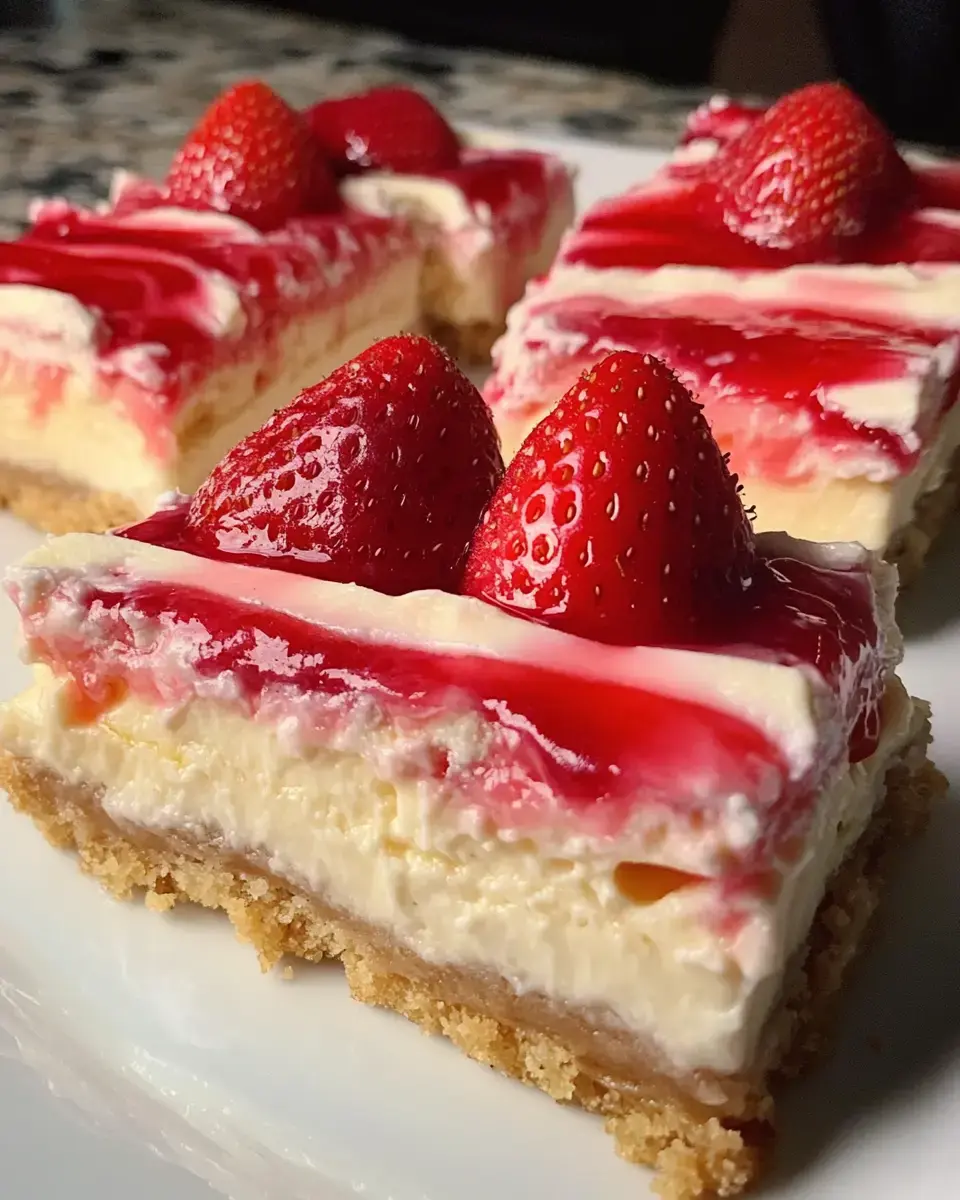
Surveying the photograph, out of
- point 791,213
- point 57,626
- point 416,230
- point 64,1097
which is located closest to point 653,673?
point 57,626

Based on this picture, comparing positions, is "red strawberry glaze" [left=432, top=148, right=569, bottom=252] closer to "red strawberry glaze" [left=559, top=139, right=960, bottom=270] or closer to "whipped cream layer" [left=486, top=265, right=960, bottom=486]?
"red strawberry glaze" [left=559, top=139, right=960, bottom=270]

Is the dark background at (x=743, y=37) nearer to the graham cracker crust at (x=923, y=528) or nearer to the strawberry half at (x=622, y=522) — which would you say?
the graham cracker crust at (x=923, y=528)

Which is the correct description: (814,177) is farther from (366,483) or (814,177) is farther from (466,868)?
(466,868)

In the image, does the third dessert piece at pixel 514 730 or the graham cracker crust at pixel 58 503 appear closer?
the third dessert piece at pixel 514 730

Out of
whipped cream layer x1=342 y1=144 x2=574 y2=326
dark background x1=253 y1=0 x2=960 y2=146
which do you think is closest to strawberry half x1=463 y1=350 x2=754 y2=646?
whipped cream layer x1=342 y1=144 x2=574 y2=326

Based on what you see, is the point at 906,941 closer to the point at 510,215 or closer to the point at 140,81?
the point at 510,215

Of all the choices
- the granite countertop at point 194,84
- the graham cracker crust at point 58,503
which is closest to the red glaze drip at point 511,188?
the graham cracker crust at point 58,503
